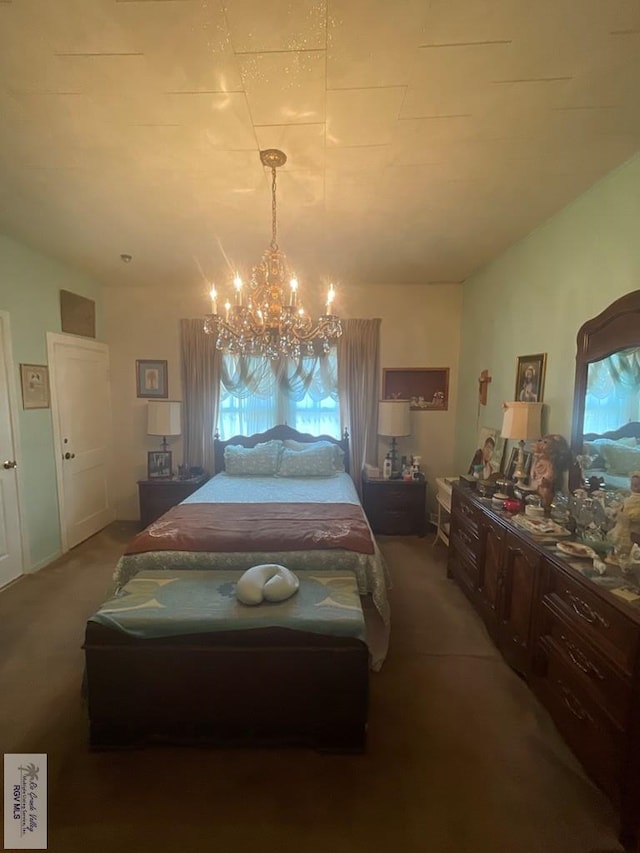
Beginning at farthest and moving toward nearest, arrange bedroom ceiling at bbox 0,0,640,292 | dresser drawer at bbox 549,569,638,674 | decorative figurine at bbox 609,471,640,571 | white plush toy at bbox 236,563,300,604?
white plush toy at bbox 236,563,300,604, decorative figurine at bbox 609,471,640,571, dresser drawer at bbox 549,569,638,674, bedroom ceiling at bbox 0,0,640,292

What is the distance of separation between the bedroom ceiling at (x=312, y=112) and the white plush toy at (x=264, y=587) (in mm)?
2226

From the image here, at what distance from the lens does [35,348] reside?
11.3ft

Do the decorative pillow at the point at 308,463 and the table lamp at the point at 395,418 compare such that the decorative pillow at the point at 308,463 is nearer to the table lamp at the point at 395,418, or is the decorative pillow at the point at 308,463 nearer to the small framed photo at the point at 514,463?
the table lamp at the point at 395,418

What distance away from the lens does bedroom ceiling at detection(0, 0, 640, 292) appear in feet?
4.21

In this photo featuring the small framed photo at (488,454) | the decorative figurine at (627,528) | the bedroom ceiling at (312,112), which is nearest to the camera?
the bedroom ceiling at (312,112)

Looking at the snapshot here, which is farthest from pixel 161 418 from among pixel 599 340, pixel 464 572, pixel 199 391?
pixel 599 340

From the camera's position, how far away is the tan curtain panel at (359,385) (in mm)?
4430

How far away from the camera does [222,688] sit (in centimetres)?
172

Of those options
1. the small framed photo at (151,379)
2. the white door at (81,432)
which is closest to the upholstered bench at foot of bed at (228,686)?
the white door at (81,432)

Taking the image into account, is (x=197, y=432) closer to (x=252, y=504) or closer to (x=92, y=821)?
(x=252, y=504)

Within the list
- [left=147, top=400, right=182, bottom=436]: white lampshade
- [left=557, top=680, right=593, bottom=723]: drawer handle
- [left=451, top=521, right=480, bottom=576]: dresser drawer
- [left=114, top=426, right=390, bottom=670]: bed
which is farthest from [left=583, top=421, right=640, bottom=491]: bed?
[left=147, top=400, right=182, bottom=436]: white lampshade

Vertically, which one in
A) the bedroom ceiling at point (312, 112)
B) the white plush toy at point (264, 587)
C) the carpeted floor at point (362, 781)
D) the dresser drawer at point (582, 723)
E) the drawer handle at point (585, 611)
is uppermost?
the bedroom ceiling at point (312, 112)

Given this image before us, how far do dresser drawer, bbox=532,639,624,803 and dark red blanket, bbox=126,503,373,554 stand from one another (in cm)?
110

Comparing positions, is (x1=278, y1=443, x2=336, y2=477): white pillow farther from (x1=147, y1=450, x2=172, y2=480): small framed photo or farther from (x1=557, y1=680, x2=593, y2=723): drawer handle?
(x1=557, y1=680, x2=593, y2=723): drawer handle
